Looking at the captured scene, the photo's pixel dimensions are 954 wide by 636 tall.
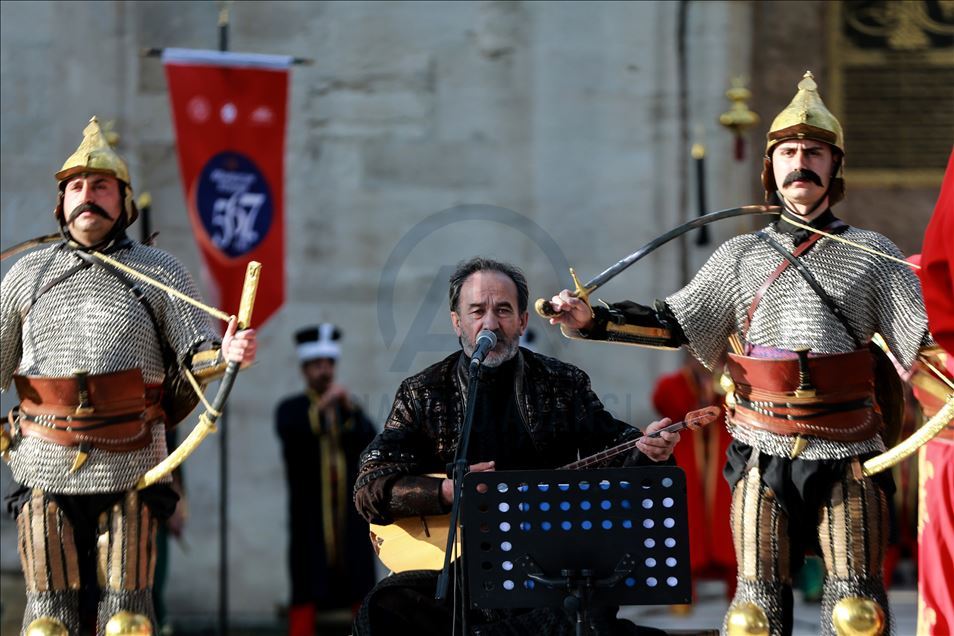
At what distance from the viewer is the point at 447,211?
1015cm

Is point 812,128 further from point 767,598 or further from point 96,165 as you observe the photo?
point 96,165

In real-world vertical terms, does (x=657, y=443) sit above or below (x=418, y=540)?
above

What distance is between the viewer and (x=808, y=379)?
590cm

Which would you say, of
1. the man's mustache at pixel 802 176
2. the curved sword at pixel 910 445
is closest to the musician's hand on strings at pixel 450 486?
the curved sword at pixel 910 445

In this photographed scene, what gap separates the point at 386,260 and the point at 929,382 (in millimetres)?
4407

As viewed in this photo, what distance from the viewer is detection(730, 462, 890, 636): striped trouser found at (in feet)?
19.2

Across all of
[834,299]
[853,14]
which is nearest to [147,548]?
[834,299]

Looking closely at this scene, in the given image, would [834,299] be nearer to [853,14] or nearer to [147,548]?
[147,548]

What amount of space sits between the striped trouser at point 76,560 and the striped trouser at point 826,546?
214 cm

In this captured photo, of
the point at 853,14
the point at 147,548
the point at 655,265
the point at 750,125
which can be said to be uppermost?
the point at 853,14

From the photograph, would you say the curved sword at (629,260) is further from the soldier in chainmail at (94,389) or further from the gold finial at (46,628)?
the gold finial at (46,628)

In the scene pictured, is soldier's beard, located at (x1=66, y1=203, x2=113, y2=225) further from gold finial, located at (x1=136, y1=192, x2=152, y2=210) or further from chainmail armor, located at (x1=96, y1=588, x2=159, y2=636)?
gold finial, located at (x1=136, y1=192, x2=152, y2=210)

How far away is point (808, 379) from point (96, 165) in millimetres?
2708

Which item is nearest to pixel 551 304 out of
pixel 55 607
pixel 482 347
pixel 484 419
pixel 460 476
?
pixel 484 419
